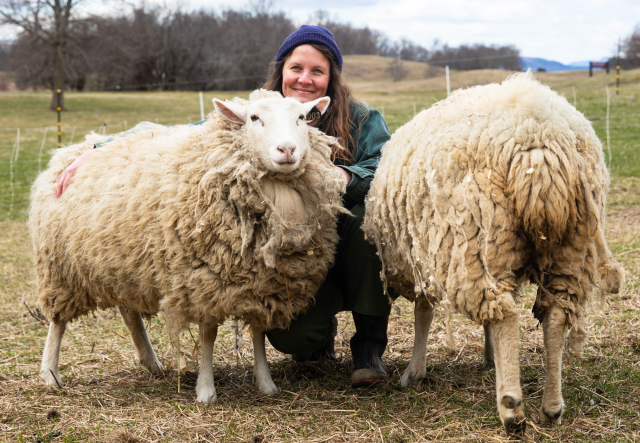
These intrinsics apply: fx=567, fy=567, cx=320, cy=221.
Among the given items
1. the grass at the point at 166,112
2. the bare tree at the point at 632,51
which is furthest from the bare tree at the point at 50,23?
the bare tree at the point at 632,51

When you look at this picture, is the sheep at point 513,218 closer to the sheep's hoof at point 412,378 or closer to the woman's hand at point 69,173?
the sheep's hoof at point 412,378

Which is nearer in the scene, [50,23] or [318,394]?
Answer: [318,394]

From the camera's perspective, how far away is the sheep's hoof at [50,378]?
11.0 feet

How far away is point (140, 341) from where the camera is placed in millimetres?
3674

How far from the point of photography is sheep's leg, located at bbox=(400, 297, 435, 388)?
3.14 meters

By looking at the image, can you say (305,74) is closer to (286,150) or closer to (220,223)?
(286,150)

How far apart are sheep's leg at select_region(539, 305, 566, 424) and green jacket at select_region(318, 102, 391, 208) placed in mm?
1215

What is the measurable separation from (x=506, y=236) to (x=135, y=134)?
2384 millimetres

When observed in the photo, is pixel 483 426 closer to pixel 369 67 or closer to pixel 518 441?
pixel 518 441

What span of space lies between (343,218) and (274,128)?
0.76 meters

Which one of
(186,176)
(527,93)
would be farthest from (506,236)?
(186,176)

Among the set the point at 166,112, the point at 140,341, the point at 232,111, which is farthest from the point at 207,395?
the point at 166,112

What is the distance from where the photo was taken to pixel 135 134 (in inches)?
139

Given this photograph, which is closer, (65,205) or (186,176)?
(186,176)
